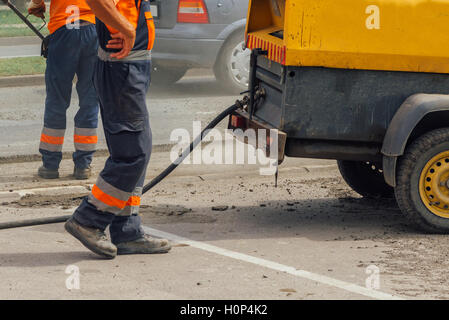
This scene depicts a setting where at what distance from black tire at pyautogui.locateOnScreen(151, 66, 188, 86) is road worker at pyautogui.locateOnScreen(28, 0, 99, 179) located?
4.88 metres

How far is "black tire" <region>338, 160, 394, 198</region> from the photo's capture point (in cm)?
773

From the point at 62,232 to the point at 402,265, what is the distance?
2.29 metres

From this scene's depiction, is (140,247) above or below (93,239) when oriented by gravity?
below

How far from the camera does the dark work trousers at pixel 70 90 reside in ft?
27.3

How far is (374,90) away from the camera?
661cm

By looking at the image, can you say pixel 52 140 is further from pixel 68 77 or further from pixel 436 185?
pixel 436 185

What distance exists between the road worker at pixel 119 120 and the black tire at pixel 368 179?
2.24m

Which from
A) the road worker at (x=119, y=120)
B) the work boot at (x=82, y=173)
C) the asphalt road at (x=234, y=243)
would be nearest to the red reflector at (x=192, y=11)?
the asphalt road at (x=234, y=243)

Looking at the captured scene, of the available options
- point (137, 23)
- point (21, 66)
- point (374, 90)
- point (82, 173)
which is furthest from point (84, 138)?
point (21, 66)

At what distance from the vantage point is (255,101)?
7199 mm

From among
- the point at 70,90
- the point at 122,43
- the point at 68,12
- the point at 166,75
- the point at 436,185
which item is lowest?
the point at 166,75

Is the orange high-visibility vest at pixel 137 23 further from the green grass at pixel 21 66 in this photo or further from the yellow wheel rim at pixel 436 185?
the green grass at pixel 21 66

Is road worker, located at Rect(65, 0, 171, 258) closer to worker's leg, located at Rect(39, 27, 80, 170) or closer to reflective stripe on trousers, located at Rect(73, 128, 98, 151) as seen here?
worker's leg, located at Rect(39, 27, 80, 170)

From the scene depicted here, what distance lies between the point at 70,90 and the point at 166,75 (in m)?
5.06
